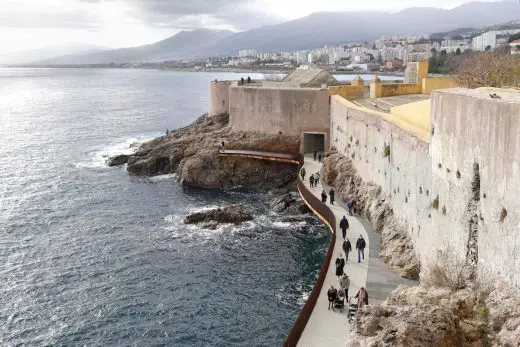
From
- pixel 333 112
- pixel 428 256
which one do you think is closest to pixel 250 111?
pixel 333 112

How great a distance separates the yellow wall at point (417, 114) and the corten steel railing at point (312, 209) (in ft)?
17.5

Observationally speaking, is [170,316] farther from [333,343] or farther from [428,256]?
[428,256]

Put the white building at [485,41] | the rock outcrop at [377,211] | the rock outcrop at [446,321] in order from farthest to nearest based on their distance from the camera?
1. the white building at [485,41]
2. the rock outcrop at [377,211]
3. the rock outcrop at [446,321]

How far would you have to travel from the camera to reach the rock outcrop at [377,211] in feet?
64.4

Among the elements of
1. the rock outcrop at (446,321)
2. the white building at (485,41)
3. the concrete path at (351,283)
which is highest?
the white building at (485,41)

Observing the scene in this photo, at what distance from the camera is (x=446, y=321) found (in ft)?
38.2

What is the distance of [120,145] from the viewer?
5825cm

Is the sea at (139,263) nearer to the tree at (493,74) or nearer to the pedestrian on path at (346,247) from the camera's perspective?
the pedestrian on path at (346,247)

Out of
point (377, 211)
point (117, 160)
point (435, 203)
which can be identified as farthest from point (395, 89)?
point (435, 203)

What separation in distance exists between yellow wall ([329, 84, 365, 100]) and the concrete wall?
2.23ft

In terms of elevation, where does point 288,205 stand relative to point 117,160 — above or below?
below

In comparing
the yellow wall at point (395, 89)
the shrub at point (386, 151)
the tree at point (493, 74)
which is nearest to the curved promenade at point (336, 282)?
the shrub at point (386, 151)

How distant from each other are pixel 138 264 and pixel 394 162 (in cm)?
1222

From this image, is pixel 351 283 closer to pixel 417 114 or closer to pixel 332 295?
pixel 332 295
